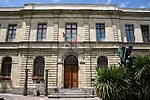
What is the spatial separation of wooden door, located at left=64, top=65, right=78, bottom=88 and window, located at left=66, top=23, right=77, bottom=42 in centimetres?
349

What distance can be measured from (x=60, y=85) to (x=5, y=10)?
1236 cm

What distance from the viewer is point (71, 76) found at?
2095 centimetres

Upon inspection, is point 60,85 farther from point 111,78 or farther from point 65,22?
point 111,78

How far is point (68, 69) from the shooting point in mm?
21156

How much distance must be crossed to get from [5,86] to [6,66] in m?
2.43

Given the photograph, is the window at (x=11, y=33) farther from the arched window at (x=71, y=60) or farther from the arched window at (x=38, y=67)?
the arched window at (x=71, y=60)

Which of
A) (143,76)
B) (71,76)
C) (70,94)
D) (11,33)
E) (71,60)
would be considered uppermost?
(11,33)

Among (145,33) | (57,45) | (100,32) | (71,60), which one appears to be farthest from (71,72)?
(145,33)

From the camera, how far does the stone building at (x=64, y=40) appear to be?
20.6m

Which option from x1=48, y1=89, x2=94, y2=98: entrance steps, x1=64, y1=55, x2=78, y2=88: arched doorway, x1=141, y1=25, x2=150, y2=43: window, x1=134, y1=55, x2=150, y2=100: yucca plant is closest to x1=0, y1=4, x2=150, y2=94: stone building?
x1=64, y1=55, x2=78, y2=88: arched doorway

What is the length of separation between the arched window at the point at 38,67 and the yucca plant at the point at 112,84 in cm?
1080

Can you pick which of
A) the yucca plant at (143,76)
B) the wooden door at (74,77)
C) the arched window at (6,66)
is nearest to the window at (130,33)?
the wooden door at (74,77)

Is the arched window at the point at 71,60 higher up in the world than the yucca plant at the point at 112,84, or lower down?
higher up

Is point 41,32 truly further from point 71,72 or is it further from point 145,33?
point 145,33
